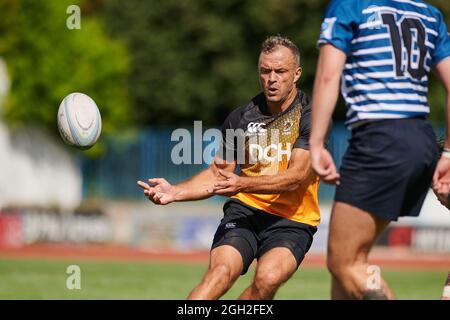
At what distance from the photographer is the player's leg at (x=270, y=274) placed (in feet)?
21.5

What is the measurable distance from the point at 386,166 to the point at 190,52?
1077 inches

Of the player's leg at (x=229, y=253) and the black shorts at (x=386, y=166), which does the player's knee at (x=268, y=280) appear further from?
the black shorts at (x=386, y=166)

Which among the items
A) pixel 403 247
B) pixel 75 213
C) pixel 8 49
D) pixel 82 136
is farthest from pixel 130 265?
pixel 8 49

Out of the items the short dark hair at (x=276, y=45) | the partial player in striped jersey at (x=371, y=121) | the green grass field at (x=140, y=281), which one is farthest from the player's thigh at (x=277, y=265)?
the green grass field at (x=140, y=281)

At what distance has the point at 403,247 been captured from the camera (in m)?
19.4

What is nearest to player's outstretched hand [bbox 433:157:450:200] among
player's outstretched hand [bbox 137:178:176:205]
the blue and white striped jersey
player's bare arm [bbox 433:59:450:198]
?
player's bare arm [bbox 433:59:450:198]

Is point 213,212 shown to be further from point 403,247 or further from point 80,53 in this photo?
point 80,53

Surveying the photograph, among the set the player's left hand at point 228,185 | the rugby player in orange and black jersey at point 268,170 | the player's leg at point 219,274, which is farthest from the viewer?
the rugby player in orange and black jersey at point 268,170

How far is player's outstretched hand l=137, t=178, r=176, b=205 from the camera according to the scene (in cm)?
670

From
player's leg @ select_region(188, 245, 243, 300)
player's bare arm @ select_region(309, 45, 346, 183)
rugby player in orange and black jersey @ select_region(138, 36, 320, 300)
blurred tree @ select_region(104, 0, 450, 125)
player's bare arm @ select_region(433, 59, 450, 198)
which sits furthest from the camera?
blurred tree @ select_region(104, 0, 450, 125)

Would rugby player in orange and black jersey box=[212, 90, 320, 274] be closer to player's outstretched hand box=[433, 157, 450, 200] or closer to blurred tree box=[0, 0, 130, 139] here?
player's outstretched hand box=[433, 157, 450, 200]

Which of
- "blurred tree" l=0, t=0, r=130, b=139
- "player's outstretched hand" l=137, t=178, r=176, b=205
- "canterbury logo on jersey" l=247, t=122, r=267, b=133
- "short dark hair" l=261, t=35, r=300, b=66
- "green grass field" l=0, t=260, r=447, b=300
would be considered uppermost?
"blurred tree" l=0, t=0, r=130, b=139

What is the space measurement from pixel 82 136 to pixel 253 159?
4.61 feet

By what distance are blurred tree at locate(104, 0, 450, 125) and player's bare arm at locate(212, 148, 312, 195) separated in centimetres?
2435
